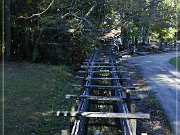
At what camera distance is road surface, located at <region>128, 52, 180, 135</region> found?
12171mm

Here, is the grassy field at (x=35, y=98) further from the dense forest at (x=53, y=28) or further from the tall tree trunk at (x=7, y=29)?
the dense forest at (x=53, y=28)

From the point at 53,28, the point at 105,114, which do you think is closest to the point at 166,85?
the point at 53,28

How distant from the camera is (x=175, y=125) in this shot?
10773 mm

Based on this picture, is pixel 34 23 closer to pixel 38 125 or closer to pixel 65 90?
pixel 65 90

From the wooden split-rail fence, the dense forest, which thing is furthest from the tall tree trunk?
the wooden split-rail fence

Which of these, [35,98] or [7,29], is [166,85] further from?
[7,29]

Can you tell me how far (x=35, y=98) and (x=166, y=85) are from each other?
676 centimetres

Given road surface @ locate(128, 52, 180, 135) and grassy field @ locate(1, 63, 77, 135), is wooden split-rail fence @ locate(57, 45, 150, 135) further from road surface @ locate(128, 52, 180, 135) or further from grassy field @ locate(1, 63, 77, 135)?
road surface @ locate(128, 52, 180, 135)

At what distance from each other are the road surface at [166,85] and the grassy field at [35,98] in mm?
3312

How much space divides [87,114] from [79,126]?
282mm

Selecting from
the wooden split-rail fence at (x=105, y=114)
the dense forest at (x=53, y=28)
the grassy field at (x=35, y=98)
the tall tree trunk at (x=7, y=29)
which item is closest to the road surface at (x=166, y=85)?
the wooden split-rail fence at (x=105, y=114)

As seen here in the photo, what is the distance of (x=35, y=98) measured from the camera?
14.0 metres

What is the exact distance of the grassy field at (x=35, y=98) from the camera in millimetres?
10562

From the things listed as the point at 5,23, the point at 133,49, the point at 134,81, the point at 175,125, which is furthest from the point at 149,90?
the point at 133,49
